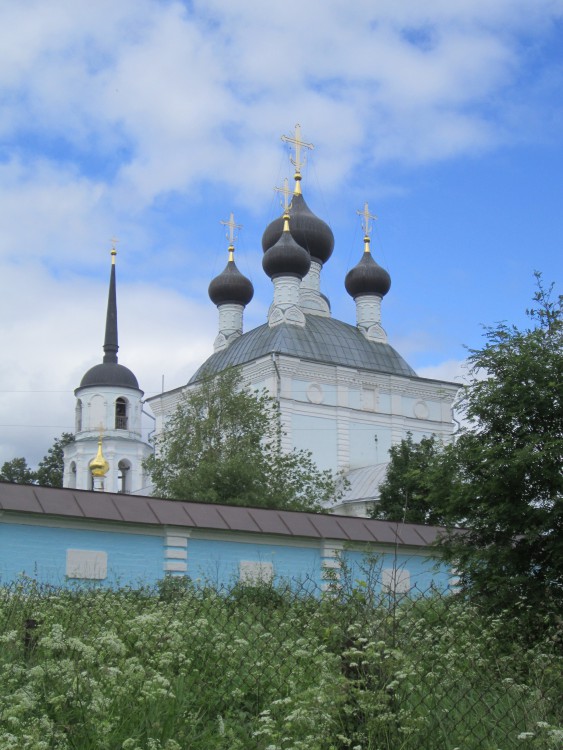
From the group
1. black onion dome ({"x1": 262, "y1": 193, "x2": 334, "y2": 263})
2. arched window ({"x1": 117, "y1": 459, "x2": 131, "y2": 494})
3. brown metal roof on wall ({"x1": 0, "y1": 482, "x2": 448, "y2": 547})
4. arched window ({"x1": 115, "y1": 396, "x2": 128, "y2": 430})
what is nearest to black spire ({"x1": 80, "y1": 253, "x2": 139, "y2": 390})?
arched window ({"x1": 115, "y1": 396, "x2": 128, "y2": 430})

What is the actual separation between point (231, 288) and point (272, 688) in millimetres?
36489

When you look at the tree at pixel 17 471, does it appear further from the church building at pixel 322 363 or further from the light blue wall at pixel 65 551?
the light blue wall at pixel 65 551

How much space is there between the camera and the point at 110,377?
1588 inches

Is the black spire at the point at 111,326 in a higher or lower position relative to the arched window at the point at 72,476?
higher

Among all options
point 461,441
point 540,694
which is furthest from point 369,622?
point 461,441

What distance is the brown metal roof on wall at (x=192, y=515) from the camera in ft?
38.2

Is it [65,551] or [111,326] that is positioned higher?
[111,326]

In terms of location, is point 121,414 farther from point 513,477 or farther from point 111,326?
point 513,477

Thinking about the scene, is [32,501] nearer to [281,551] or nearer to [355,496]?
[281,551]

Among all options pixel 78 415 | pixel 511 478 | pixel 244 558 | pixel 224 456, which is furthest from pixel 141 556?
pixel 78 415

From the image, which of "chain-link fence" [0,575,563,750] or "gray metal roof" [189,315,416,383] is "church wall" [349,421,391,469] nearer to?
"gray metal roof" [189,315,416,383]

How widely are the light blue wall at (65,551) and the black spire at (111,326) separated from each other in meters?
29.9

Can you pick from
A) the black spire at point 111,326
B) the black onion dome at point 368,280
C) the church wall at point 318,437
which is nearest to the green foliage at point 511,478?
the church wall at point 318,437

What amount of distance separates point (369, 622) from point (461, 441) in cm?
449
